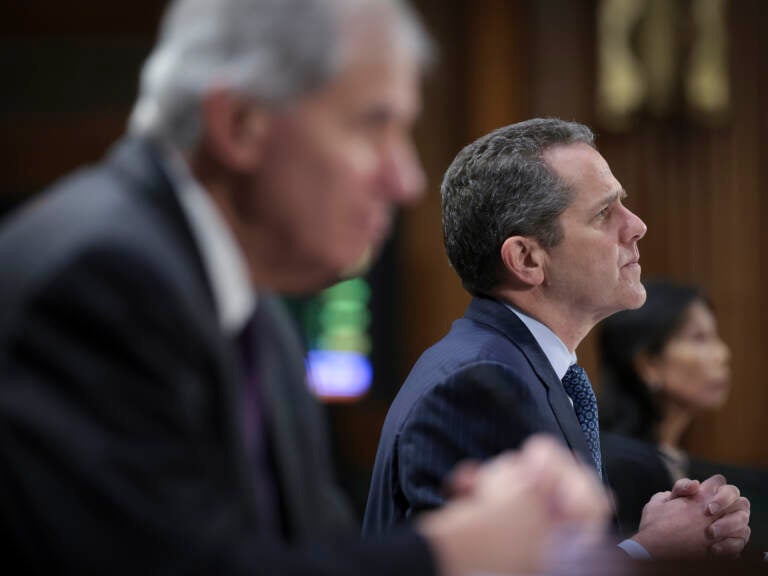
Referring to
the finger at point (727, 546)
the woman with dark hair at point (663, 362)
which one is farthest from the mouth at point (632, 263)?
the woman with dark hair at point (663, 362)

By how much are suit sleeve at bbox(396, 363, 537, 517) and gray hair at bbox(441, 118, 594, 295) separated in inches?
16.7

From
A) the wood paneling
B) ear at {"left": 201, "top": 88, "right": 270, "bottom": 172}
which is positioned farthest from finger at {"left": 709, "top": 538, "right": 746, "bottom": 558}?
the wood paneling

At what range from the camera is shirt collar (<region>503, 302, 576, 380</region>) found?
7.46 ft

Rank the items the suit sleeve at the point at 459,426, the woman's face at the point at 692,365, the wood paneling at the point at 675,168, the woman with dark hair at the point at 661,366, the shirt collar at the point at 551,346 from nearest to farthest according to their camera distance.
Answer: the suit sleeve at the point at 459,426, the shirt collar at the point at 551,346, the woman with dark hair at the point at 661,366, the woman's face at the point at 692,365, the wood paneling at the point at 675,168

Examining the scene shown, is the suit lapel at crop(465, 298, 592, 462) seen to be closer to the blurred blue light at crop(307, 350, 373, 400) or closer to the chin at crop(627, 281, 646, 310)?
the chin at crop(627, 281, 646, 310)

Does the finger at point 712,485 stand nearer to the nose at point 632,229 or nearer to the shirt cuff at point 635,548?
the shirt cuff at point 635,548

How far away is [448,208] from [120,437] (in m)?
1.48

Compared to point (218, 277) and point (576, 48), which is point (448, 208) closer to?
point (218, 277)

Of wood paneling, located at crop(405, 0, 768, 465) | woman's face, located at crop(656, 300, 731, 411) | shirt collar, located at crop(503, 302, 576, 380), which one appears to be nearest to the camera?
shirt collar, located at crop(503, 302, 576, 380)

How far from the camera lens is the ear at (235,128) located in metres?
1.19

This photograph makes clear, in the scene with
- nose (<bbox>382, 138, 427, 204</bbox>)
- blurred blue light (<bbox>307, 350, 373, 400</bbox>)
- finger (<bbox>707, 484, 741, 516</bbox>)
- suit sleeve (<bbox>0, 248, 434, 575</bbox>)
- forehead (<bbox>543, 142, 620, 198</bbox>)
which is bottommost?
blurred blue light (<bbox>307, 350, 373, 400</bbox>)

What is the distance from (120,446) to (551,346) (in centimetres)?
137

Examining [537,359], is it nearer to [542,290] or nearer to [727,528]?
[542,290]

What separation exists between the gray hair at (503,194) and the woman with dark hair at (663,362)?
5.30ft
